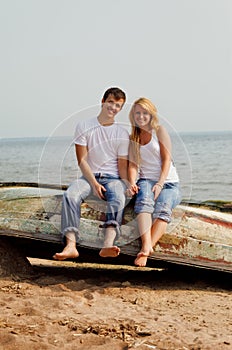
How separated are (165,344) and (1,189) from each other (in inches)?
117

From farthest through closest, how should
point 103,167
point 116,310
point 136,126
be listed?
point 136,126 → point 103,167 → point 116,310

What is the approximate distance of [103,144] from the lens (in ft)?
18.6

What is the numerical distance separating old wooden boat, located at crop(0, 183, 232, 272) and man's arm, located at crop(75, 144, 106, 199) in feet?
0.46

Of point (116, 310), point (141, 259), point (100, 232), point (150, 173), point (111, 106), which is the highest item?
point (111, 106)

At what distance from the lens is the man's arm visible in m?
5.50

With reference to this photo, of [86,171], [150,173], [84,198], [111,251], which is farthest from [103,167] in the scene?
[111,251]

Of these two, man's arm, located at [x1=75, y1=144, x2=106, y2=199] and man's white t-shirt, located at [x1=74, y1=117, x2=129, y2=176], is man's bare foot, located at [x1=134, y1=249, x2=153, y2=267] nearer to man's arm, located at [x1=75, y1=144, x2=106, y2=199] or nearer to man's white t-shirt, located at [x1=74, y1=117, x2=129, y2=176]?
man's arm, located at [x1=75, y1=144, x2=106, y2=199]

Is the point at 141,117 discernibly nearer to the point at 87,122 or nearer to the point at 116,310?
the point at 87,122

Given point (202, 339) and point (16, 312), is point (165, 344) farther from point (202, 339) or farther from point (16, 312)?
point (16, 312)

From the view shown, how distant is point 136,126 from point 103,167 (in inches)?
21.7

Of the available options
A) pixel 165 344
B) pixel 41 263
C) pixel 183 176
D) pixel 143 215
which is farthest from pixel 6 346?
pixel 183 176

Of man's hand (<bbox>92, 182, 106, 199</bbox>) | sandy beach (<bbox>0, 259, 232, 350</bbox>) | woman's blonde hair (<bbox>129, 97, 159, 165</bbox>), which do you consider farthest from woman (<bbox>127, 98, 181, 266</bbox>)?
sandy beach (<bbox>0, 259, 232, 350</bbox>)

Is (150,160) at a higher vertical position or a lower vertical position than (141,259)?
higher

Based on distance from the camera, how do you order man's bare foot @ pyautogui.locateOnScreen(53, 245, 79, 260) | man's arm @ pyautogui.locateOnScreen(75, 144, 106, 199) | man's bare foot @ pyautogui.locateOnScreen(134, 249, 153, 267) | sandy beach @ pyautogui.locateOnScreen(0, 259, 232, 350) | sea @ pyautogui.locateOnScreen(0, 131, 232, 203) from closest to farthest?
sandy beach @ pyautogui.locateOnScreen(0, 259, 232, 350), man's bare foot @ pyautogui.locateOnScreen(53, 245, 79, 260), man's bare foot @ pyautogui.locateOnScreen(134, 249, 153, 267), man's arm @ pyautogui.locateOnScreen(75, 144, 106, 199), sea @ pyautogui.locateOnScreen(0, 131, 232, 203)
